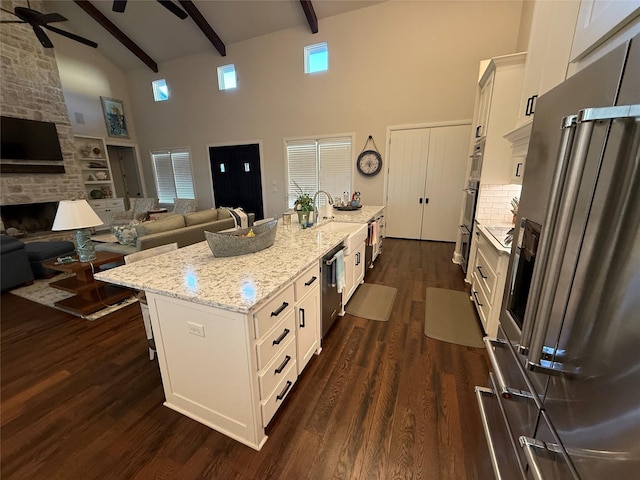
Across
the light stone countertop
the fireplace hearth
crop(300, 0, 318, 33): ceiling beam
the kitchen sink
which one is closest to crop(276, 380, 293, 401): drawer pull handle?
the light stone countertop

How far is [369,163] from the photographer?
5469 millimetres

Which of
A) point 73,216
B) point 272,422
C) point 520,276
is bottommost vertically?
point 272,422

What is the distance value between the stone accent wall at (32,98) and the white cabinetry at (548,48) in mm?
7830

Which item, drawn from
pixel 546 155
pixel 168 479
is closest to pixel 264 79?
pixel 546 155

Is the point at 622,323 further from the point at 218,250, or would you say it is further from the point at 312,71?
the point at 312,71

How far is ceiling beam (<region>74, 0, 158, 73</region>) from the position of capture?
551cm

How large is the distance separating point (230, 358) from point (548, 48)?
2523mm

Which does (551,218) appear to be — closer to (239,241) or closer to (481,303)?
(239,241)

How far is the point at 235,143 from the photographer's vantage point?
6629mm

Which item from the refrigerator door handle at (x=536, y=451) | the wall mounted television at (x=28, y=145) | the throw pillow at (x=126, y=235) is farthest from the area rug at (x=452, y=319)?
the wall mounted television at (x=28, y=145)

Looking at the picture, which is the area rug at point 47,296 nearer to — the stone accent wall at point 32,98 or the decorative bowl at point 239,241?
the decorative bowl at point 239,241

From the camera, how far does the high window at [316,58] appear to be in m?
5.35

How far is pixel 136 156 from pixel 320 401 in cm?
903

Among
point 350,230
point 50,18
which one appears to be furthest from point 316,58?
A: point 350,230
